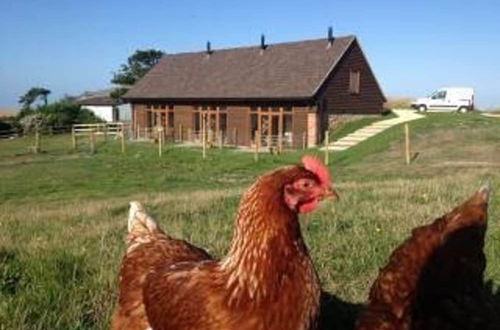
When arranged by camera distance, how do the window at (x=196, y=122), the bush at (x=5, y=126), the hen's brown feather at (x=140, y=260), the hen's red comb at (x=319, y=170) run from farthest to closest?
1. the bush at (x=5, y=126)
2. the window at (x=196, y=122)
3. the hen's brown feather at (x=140, y=260)
4. the hen's red comb at (x=319, y=170)

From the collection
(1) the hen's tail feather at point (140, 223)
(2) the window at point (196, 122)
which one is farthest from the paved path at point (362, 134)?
(1) the hen's tail feather at point (140, 223)

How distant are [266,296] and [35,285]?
2.80 metres

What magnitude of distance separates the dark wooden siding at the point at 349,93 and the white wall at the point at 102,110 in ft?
142

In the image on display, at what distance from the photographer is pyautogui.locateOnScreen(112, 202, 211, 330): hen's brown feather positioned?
4945mm

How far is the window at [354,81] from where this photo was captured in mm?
53594

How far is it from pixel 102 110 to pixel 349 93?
1792 inches

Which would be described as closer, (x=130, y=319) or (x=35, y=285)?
(x=130, y=319)

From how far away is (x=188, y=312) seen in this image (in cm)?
428

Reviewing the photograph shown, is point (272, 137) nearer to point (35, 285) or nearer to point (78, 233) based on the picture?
point (78, 233)

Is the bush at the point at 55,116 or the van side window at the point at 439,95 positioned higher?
the van side window at the point at 439,95

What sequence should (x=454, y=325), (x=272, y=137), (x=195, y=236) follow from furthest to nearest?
1. (x=272, y=137)
2. (x=195, y=236)
3. (x=454, y=325)

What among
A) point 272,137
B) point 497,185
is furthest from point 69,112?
point 497,185

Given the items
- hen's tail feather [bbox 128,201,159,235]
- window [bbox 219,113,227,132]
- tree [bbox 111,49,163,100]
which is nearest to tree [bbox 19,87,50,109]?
tree [bbox 111,49,163,100]

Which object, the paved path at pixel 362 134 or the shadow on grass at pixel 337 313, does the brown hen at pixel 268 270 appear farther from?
the paved path at pixel 362 134
